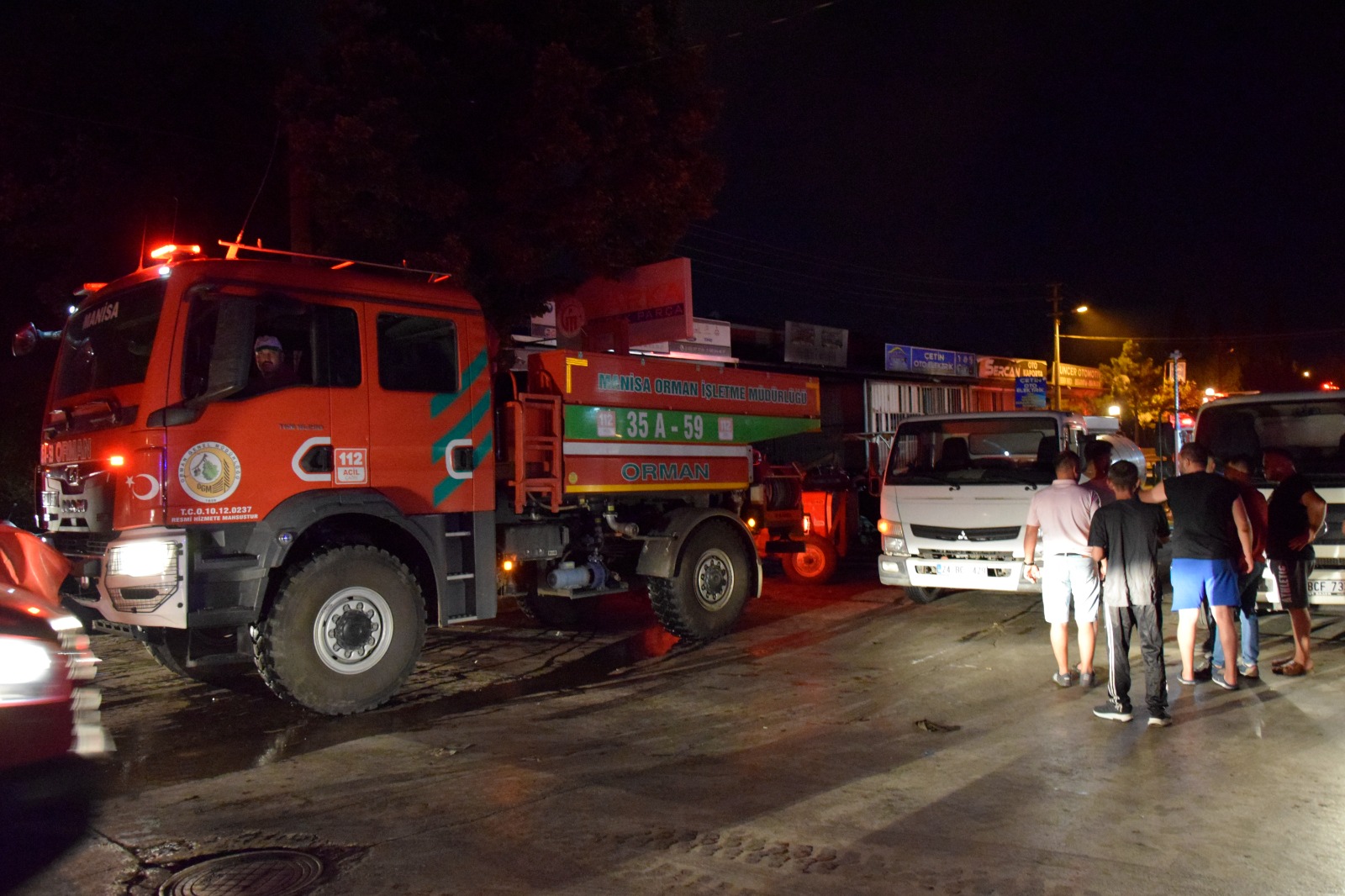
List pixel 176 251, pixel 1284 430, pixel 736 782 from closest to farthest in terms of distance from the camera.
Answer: pixel 736 782
pixel 176 251
pixel 1284 430

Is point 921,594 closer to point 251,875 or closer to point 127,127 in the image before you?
point 251,875

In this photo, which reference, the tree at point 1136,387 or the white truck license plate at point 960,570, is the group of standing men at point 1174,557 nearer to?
the white truck license plate at point 960,570

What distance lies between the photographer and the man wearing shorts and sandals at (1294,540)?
772cm

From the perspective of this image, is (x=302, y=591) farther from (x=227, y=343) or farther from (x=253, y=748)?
(x=227, y=343)

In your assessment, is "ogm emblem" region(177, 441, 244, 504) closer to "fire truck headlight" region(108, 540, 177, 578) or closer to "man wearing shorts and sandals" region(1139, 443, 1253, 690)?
"fire truck headlight" region(108, 540, 177, 578)

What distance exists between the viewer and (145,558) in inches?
254

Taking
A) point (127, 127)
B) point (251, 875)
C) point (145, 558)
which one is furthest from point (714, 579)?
point (127, 127)

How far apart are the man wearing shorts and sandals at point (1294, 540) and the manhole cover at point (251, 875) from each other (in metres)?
6.98

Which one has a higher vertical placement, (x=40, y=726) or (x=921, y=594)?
(x=40, y=726)

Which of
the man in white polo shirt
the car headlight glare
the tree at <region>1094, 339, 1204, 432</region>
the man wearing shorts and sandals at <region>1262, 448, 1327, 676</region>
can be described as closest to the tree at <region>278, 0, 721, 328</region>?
the man in white polo shirt

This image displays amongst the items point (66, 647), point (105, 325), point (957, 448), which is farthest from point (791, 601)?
point (66, 647)

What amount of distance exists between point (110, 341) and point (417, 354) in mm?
2055

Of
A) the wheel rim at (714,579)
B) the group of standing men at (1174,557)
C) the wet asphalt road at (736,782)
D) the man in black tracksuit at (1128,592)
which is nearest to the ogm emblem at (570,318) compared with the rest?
the wheel rim at (714,579)

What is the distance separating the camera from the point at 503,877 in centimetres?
425
